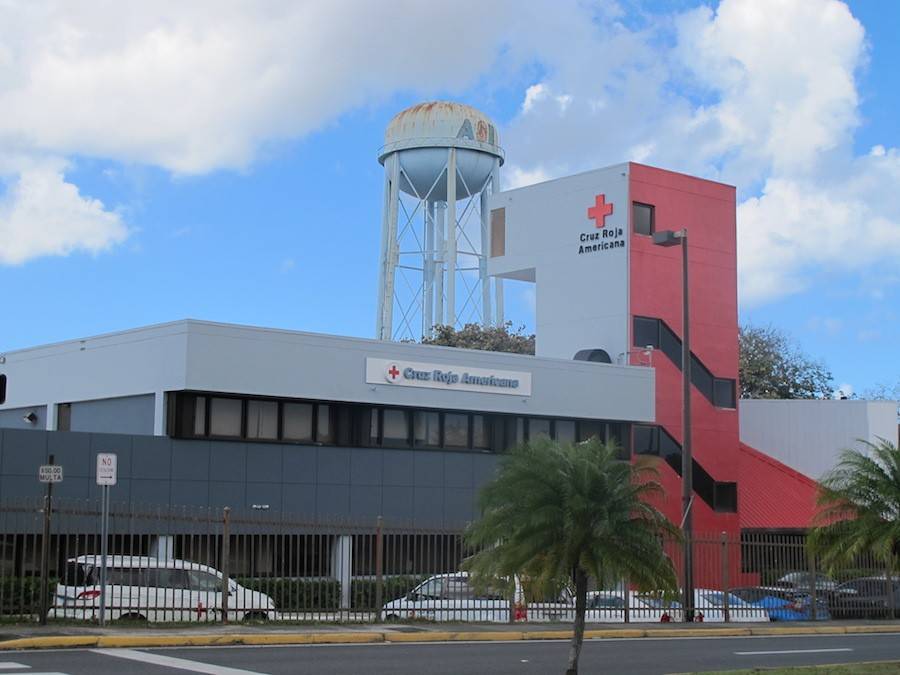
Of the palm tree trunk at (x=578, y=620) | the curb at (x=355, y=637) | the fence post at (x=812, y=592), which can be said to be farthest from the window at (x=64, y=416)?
the palm tree trunk at (x=578, y=620)

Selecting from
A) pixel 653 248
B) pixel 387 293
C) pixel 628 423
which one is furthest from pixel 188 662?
pixel 387 293

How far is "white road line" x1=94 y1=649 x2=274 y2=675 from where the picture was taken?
15567 mm

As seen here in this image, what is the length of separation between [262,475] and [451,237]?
3063 cm

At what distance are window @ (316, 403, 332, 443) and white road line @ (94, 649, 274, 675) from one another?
1696cm

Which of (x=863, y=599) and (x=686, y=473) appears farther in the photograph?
(x=863, y=599)

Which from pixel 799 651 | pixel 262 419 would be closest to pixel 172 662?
pixel 799 651

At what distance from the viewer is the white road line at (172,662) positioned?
15.6m

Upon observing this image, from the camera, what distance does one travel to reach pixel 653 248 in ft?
143

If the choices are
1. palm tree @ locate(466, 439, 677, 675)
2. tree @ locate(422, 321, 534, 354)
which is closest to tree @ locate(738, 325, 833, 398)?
tree @ locate(422, 321, 534, 354)

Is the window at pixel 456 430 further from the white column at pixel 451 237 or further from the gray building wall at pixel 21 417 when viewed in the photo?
the white column at pixel 451 237

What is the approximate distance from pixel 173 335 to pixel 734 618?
48.9ft

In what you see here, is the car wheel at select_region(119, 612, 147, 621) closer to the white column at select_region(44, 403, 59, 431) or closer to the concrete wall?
the white column at select_region(44, 403, 59, 431)

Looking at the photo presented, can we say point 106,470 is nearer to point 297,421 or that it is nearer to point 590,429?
point 297,421

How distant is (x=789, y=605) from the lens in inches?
1221
